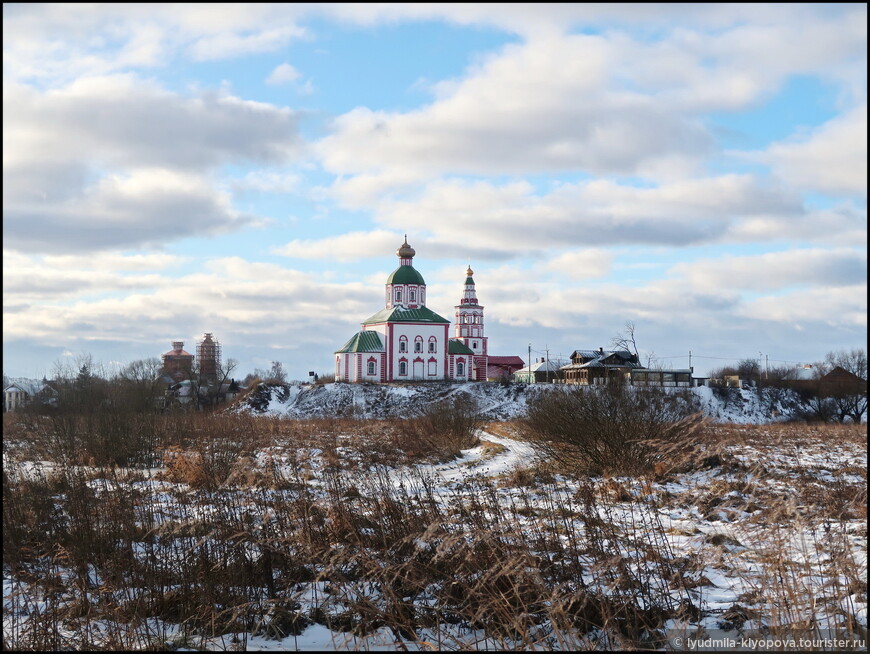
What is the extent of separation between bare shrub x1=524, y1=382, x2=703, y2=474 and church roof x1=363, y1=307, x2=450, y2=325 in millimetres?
50566

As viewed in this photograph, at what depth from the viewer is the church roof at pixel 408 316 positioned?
63.7 m

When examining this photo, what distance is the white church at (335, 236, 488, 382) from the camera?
62.9 m

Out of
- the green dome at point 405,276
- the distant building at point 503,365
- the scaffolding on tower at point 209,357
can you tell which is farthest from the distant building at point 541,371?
the scaffolding on tower at point 209,357

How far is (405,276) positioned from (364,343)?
808cm

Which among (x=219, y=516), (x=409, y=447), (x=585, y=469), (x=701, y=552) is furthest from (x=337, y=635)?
(x=409, y=447)

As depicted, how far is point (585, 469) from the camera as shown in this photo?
472 inches

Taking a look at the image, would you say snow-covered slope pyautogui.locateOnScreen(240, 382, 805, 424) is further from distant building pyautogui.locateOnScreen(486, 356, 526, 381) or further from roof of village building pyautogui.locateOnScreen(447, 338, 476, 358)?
distant building pyautogui.locateOnScreen(486, 356, 526, 381)

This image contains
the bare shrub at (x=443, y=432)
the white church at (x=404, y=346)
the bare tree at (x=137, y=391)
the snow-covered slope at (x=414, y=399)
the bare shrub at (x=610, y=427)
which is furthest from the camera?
the white church at (x=404, y=346)

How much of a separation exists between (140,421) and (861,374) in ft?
140

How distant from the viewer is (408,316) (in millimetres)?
64125

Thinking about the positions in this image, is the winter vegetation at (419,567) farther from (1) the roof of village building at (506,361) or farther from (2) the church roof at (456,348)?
(1) the roof of village building at (506,361)

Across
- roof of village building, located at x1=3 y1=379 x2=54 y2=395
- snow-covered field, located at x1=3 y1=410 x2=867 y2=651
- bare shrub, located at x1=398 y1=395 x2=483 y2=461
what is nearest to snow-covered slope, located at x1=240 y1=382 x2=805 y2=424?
bare shrub, located at x1=398 y1=395 x2=483 y2=461

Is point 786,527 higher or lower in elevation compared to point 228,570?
higher

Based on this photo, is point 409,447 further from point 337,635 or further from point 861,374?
point 861,374
